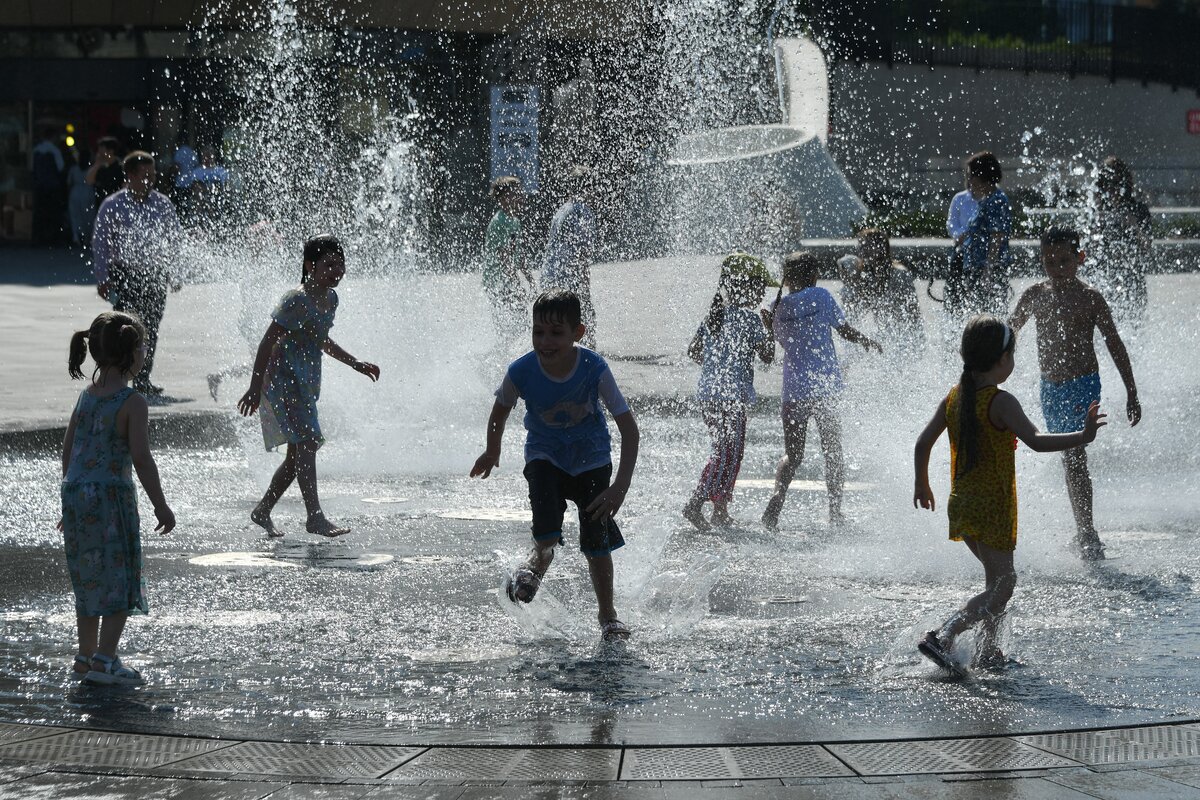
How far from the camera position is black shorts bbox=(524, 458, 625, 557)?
5.94m

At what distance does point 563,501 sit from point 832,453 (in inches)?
105

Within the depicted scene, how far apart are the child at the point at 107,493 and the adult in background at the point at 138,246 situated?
732 cm

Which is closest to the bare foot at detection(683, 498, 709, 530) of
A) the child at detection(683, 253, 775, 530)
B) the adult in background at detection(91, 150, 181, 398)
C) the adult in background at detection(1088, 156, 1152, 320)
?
the child at detection(683, 253, 775, 530)

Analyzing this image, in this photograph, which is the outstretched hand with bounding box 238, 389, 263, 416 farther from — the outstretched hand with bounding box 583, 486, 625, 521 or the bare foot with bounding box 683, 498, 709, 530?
the outstretched hand with bounding box 583, 486, 625, 521

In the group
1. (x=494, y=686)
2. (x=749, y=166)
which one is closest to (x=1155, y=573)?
(x=494, y=686)

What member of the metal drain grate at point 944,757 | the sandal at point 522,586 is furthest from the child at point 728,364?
the metal drain grate at point 944,757

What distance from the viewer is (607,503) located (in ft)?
19.0

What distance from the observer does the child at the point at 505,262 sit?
14.1m

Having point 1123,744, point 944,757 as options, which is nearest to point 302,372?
point 944,757

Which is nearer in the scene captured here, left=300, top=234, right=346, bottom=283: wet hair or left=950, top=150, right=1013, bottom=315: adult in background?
left=300, top=234, right=346, bottom=283: wet hair

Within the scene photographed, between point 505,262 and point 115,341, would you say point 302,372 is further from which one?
point 505,262

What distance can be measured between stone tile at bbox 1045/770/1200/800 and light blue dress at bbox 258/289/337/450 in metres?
4.65

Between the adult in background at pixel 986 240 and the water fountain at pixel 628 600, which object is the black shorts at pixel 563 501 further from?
the adult in background at pixel 986 240

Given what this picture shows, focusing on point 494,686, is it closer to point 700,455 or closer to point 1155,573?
point 1155,573
